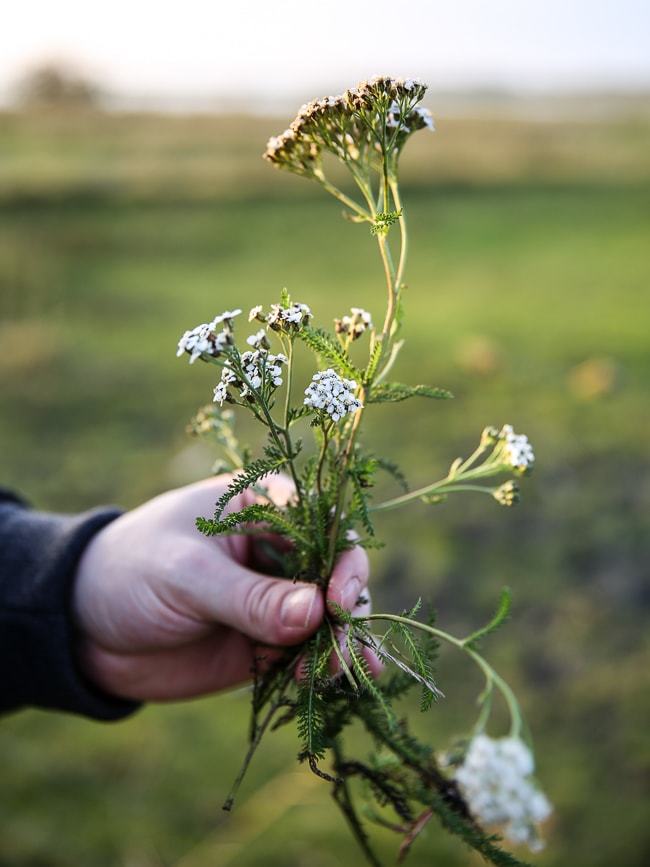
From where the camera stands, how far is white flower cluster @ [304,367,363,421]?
1175mm

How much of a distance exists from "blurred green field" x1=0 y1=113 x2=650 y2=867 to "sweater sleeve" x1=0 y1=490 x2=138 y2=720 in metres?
1.23

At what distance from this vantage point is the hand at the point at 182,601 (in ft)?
5.23

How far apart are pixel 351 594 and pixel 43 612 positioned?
0.99 m

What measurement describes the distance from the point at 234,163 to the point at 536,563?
9.99 metres

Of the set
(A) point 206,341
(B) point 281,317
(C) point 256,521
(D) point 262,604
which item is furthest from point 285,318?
A: (D) point 262,604

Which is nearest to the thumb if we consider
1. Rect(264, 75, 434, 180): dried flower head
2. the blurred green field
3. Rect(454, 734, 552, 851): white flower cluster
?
Rect(454, 734, 552, 851): white flower cluster

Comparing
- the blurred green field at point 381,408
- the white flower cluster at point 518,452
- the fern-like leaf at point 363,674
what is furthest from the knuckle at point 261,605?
the blurred green field at point 381,408

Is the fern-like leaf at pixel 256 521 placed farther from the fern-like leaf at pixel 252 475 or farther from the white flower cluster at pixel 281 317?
the white flower cluster at pixel 281 317

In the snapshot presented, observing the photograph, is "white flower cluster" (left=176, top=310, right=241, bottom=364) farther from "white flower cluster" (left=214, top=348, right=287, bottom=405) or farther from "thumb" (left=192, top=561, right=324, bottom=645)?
"thumb" (left=192, top=561, right=324, bottom=645)

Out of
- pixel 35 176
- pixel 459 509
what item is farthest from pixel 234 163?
pixel 459 509

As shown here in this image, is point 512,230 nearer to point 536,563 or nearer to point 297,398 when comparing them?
point 297,398

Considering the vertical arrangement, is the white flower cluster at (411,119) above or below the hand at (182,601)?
above

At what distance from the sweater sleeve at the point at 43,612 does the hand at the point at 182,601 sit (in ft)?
0.17

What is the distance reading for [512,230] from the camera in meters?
11.9
